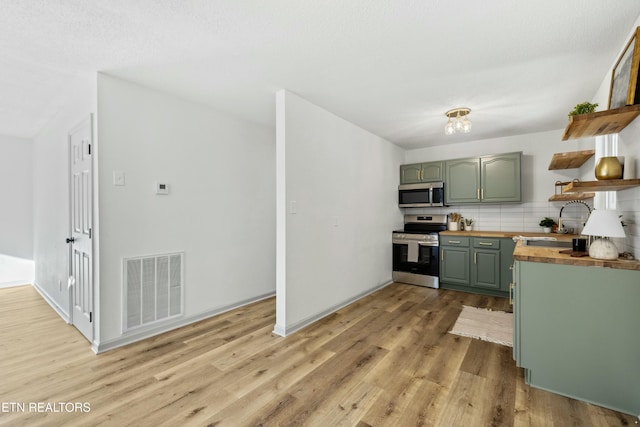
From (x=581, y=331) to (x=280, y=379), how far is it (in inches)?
79.3

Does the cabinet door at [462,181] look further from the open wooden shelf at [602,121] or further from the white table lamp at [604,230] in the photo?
the white table lamp at [604,230]

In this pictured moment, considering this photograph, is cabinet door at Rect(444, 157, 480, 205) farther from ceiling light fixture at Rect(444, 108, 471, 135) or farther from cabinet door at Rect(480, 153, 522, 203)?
ceiling light fixture at Rect(444, 108, 471, 135)

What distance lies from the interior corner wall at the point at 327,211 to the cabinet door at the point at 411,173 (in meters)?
0.55

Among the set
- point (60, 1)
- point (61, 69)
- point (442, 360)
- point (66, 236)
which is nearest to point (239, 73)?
point (60, 1)

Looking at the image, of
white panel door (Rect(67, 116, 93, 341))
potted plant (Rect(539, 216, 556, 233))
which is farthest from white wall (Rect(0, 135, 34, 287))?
potted plant (Rect(539, 216, 556, 233))

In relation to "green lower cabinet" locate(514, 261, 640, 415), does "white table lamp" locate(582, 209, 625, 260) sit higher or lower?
higher

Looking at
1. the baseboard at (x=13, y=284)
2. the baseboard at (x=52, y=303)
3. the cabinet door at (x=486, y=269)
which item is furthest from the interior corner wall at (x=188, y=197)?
the baseboard at (x=13, y=284)

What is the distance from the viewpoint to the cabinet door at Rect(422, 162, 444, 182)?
4.65 meters

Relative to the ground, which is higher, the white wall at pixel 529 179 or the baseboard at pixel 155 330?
the white wall at pixel 529 179

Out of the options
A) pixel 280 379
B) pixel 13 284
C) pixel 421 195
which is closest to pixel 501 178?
pixel 421 195

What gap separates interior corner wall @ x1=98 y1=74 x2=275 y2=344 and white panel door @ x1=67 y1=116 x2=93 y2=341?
202 millimetres

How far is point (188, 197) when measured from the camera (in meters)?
3.00

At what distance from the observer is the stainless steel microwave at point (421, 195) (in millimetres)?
4613

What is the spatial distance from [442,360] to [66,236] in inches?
157
